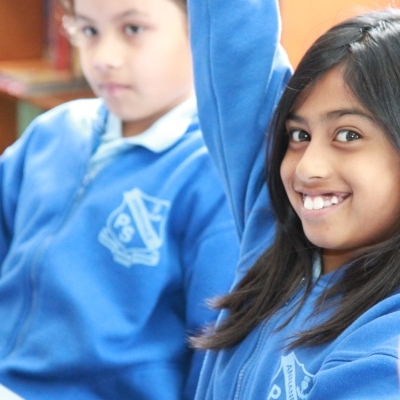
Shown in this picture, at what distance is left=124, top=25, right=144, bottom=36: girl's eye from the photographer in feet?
4.08

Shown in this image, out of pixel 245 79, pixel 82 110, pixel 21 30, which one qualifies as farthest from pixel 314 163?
pixel 21 30

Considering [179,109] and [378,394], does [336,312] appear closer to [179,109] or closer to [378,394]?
[378,394]

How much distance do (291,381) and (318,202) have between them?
0.58ft

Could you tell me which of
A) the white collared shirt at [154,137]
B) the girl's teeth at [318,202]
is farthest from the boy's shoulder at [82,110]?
the girl's teeth at [318,202]

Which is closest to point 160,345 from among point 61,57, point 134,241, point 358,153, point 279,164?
point 134,241

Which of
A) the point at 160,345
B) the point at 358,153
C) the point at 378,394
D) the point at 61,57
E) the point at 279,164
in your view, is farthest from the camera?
the point at 61,57

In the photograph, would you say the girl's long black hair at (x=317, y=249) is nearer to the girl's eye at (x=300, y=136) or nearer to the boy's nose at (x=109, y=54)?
the girl's eye at (x=300, y=136)

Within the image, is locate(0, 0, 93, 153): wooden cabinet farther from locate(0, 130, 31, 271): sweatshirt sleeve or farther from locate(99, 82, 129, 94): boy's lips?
locate(99, 82, 129, 94): boy's lips

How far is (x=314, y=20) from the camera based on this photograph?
56.4 inches

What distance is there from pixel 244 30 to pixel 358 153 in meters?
0.29

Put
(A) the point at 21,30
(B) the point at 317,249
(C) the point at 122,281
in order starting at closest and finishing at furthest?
1. (B) the point at 317,249
2. (C) the point at 122,281
3. (A) the point at 21,30

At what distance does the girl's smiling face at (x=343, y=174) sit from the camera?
0.82m

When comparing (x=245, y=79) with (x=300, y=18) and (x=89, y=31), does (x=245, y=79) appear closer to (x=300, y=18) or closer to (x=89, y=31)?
(x=89, y=31)

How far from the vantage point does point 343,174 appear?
2.74ft
